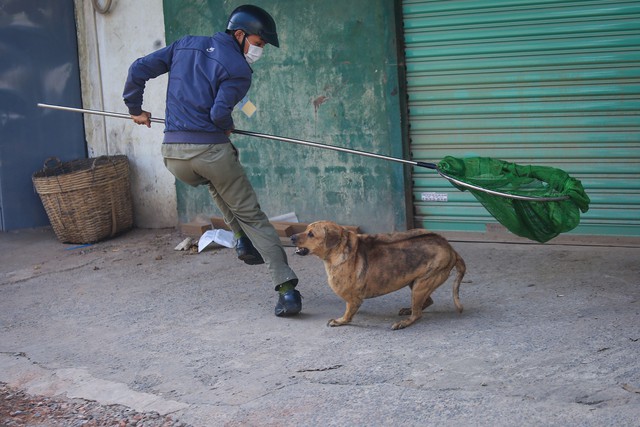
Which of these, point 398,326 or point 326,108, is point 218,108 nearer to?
point 398,326

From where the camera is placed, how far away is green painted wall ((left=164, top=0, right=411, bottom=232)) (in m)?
7.93

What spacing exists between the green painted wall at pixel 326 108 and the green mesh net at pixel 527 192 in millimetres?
1973

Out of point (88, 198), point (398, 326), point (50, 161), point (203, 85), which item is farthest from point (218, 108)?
point (50, 161)

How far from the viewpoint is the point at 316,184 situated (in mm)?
8438

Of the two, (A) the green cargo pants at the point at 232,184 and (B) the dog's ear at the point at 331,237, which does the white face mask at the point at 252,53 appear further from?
(B) the dog's ear at the point at 331,237

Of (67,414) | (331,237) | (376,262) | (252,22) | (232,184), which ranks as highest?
(252,22)

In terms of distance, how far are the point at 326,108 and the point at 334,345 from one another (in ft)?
10.8

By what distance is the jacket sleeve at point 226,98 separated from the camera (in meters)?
5.86

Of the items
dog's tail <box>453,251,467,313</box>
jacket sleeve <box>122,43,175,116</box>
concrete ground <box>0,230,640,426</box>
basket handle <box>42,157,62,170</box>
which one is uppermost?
jacket sleeve <box>122,43,175,116</box>

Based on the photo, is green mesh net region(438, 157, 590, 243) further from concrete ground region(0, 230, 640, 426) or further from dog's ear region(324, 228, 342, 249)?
dog's ear region(324, 228, 342, 249)

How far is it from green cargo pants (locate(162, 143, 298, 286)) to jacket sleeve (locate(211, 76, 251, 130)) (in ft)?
0.84

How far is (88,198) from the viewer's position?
29.3ft

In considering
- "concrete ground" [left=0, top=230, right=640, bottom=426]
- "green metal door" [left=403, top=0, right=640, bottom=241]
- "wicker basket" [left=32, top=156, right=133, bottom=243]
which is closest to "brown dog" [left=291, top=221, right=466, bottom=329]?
"concrete ground" [left=0, top=230, right=640, bottom=426]

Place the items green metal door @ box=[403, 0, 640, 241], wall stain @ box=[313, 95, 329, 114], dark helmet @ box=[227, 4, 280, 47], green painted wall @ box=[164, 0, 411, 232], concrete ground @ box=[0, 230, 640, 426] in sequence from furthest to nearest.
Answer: wall stain @ box=[313, 95, 329, 114], green painted wall @ box=[164, 0, 411, 232], green metal door @ box=[403, 0, 640, 241], dark helmet @ box=[227, 4, 280, 47], concrete ground @ box=[0, 230, 640, 426]
